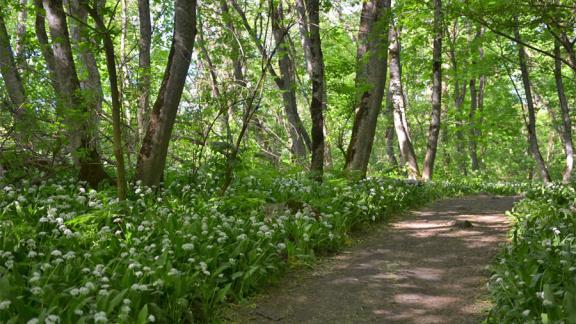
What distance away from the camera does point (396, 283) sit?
5688 mm

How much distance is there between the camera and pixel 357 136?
11547 mm

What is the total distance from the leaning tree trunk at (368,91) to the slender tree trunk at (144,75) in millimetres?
4748

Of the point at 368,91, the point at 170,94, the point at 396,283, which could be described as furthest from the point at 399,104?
the point at 396,283

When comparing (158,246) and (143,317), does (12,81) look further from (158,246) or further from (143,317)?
(143,317)

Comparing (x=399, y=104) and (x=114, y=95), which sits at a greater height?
(x=399, y=104)

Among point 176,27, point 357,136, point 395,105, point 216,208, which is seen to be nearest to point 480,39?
point 395,105

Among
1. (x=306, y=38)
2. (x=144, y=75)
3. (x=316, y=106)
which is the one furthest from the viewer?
(x=306, y=38)

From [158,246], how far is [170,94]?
342 centimetres

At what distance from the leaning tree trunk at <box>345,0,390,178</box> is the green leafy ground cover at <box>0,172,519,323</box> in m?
2.24

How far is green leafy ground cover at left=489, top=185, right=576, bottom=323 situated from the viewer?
375 cm

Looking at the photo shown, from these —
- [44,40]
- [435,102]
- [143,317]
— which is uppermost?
[44,40]

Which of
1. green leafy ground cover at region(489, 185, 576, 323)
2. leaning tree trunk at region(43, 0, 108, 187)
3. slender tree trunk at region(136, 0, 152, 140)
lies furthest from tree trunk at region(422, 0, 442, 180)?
leaning tree trunk at region(43, 0, 108, 187)

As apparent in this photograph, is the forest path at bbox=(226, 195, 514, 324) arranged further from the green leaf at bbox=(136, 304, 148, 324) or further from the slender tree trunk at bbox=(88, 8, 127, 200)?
the slender tree trunk at bbox=(88, 8, 127, 200)

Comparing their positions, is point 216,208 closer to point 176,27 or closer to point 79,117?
point 79,117
